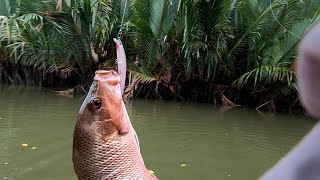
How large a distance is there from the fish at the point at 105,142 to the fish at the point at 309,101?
0.94 meters

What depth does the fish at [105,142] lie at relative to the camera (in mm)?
1453

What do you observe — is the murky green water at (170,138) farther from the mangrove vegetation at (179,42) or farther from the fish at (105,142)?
the fish at (105,142)

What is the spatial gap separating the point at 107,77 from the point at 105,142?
213mm

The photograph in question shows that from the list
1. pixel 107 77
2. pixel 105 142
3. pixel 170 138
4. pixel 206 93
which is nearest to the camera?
pixel 105 142

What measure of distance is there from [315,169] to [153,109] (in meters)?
8.83

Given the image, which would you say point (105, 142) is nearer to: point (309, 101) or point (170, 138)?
point (309, 101)

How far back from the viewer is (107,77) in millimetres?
1560

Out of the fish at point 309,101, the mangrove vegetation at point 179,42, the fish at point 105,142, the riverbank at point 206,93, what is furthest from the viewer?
the riverbank at point 206,93

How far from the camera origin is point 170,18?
1020 centimetres

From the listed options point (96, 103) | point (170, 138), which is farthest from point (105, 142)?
point (170, 138)

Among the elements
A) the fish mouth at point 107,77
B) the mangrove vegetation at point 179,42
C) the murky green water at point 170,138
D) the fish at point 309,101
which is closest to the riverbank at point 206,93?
the mangrove vegetation at point 179,42

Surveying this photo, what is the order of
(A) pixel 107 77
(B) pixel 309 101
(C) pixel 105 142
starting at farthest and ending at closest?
(A) pixel 107 77 < (C) pixel 105 142 < (B) pixel 309 101

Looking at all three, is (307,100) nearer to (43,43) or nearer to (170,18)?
(170,18)

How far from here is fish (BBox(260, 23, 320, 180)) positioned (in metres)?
0.52
